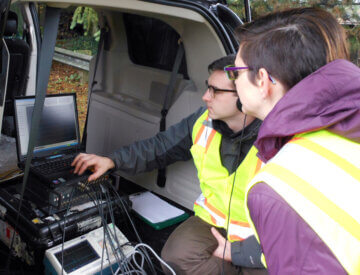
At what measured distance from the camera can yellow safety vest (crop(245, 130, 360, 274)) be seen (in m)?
0.85

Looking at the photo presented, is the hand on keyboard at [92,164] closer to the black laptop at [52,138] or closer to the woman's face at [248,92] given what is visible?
the black laptop at [52,138]

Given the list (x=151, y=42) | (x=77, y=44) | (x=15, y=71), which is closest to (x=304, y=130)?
(x=151, y=42)

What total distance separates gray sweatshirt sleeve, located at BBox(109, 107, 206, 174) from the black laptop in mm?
304

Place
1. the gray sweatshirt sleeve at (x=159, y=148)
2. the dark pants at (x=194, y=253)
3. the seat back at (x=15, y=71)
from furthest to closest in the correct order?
1. the seat back at (x=15, y=71)
2. the gray sweatshirt sleeve at (x=159, y=148)
3. the dark pants at (x=194, y=253)

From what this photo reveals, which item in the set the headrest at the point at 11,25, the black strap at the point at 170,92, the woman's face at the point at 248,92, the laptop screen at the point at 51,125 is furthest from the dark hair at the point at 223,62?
the headrest at the point at 11,25

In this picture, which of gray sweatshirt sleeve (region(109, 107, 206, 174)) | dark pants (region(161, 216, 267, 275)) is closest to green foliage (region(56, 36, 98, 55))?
gray sweatshirt sleeve (region(109, 107, 206, 174))

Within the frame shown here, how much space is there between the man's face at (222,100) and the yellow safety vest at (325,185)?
3.15 feet

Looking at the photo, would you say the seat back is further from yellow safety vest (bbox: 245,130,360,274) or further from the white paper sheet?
yellow safety vest (bbox: 245,130,360,274)

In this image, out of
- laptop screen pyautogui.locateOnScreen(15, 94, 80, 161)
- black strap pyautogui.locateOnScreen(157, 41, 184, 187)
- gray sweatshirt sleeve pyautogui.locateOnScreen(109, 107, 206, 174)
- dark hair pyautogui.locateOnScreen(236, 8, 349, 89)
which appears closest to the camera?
dark hair pyautogui.locateOnScreen(236, 8, 349, 89)

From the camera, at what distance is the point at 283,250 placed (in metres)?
0.91

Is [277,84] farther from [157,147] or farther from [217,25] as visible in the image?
[157,147]

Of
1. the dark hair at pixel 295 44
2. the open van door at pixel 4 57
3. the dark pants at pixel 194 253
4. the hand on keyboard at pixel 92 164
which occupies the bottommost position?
the dark pants at pixel 194 253

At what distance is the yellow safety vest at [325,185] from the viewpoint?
85cm

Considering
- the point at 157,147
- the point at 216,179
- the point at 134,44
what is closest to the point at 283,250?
the point at 216,179
